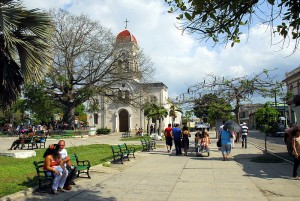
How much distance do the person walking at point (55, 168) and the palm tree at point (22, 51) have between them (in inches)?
109

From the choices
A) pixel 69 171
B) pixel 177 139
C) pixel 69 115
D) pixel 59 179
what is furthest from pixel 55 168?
pixel 69 115

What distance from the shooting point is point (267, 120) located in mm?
16203

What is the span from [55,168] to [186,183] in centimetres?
349

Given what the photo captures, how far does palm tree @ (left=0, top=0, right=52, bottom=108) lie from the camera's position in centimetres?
959

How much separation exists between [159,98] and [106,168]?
41955mm

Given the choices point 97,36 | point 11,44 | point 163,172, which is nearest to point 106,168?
point 163,172

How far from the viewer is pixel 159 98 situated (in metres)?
53.6

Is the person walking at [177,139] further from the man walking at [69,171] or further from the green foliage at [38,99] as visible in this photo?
the green foliage at [38,99]

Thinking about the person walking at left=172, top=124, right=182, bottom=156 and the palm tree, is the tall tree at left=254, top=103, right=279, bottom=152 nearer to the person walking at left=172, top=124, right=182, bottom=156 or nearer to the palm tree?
the person walking at left=172, top=124, right=182, bottom=156

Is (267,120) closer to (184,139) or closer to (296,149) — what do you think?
(184,139)

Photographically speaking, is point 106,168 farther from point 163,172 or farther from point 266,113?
point 266,113

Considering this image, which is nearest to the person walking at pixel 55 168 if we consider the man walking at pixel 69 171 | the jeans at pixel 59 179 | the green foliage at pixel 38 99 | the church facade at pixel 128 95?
the jeans at pixel 59 179

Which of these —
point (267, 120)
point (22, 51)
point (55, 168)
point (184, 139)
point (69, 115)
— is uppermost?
point (22, 51)

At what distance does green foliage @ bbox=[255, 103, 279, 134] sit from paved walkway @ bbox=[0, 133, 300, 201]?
11.5 ft
